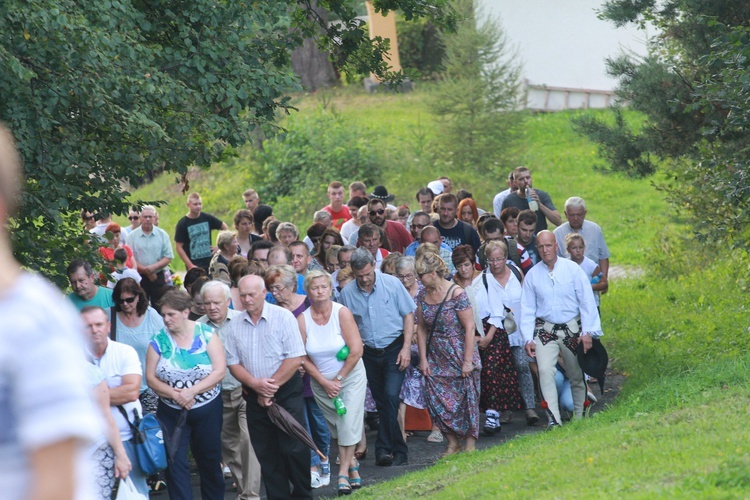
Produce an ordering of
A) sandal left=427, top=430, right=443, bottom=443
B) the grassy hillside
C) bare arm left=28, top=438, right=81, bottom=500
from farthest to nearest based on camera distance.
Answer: the grassy hillside < sandal left=427, top=430, right=443, bottom=443 < bare arm left=28, top=438, right=81, bottom=500

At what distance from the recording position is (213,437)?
8570mm

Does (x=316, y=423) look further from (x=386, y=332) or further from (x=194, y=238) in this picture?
(x=194, y=238)

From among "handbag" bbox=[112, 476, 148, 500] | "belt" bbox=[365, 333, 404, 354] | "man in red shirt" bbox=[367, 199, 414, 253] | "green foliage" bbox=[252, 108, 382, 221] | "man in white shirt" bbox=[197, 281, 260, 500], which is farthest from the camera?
"green foliage" bbox=[252, 108, 382, 221]

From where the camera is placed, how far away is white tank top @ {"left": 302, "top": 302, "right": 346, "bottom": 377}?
30.6 ft

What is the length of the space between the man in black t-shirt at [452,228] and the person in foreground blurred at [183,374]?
528 centimetres

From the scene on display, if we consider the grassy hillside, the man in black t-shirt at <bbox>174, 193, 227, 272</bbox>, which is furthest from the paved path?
the grassy hillside

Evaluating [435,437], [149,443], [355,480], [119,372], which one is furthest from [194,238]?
[149,443]

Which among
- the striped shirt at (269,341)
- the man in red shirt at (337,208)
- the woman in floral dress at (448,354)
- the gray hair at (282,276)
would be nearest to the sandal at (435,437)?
the woman in floral dress at (448,354)

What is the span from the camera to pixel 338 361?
937cm

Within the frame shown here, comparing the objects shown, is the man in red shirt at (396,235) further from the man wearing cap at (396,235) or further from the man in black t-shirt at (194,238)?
the man in black t-shirt at (194,238)

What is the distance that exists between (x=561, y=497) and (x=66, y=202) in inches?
189

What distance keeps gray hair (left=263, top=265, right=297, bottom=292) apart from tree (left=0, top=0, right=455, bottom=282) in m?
1.20

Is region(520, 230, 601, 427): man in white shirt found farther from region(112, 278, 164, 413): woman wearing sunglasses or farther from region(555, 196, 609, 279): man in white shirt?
region(112, 278, 164, 413): woman wearing sunglasses

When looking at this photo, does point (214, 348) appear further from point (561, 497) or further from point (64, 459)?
point (64, 459)
